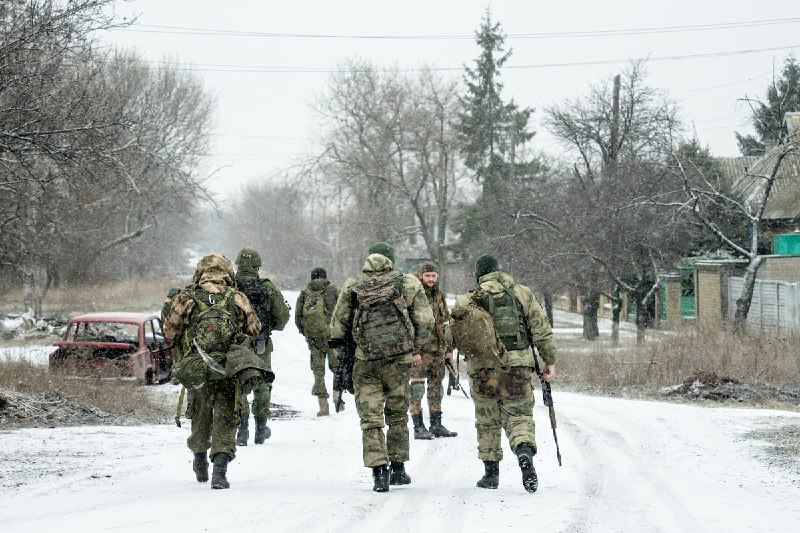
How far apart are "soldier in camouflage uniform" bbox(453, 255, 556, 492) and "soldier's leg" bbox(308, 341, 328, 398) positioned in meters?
5.03

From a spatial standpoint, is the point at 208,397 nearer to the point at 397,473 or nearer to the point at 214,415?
the point at 214,415

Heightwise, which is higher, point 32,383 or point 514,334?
point 514,334

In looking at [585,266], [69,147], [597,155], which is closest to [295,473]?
[69,147]

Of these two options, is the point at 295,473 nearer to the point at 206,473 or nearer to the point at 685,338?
the point at 206,473

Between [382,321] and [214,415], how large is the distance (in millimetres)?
1506

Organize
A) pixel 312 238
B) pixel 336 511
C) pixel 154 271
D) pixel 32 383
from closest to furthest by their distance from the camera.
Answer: pixel 336 511 < pixel 32 383 < pixel 154 271 < pixel 312 238

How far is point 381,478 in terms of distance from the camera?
752 cm

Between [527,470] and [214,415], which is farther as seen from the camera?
[214,415]

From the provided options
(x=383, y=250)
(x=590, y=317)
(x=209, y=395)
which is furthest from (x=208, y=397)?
(x=590, y=317)

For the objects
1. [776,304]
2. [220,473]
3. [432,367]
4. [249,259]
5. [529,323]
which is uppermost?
[249,259]

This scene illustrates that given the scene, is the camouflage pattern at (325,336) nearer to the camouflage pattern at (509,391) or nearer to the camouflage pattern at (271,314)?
the camouflage pattern at (271,314)

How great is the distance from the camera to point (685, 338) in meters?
18.1

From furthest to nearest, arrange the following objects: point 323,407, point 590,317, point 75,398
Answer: point 590,317
point 323,407
point 75,398

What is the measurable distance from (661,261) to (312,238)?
55619 mm
